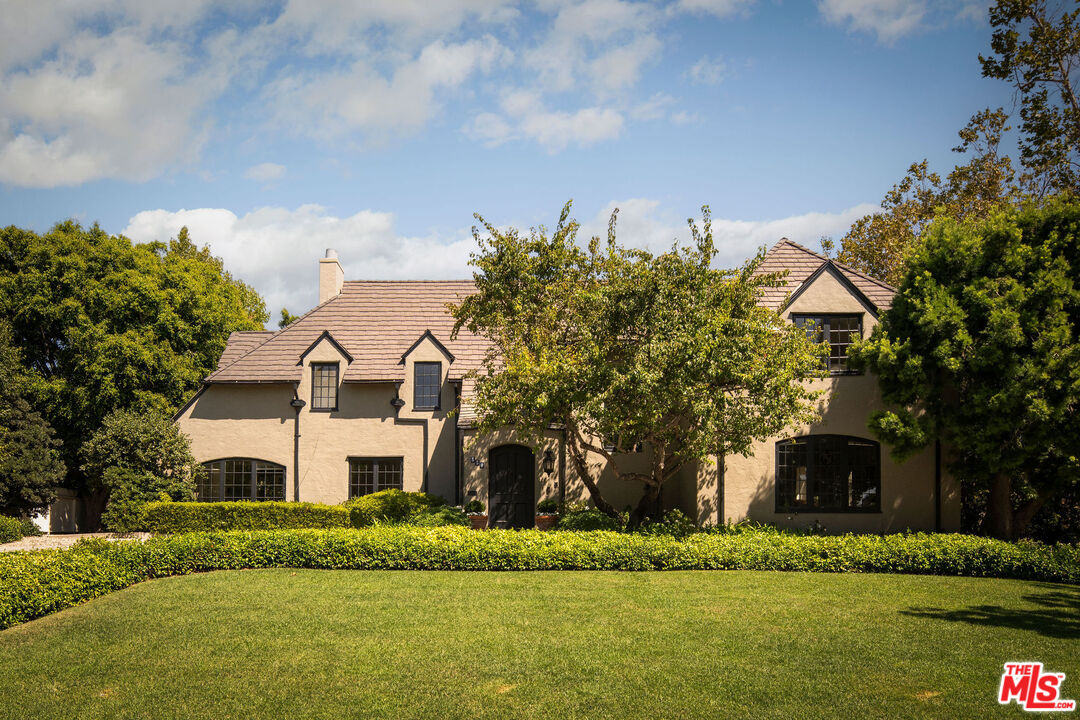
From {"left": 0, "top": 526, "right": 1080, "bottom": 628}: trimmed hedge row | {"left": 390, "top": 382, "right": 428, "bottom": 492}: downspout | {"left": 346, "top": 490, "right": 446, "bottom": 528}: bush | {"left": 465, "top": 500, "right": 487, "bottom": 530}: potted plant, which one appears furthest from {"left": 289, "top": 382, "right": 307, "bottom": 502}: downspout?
{"left": 0, "top": 526, "right": 1080, "bottom": 628}: trimmed hedge row

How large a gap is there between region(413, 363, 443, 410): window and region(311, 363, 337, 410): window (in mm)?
2806

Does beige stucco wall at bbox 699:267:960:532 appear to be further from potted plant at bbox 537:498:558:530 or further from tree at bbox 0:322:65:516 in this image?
tree at bbox 0:322:65:516

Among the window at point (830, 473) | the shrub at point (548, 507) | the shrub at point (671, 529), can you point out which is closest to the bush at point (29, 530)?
the shrub at point (548, 507)

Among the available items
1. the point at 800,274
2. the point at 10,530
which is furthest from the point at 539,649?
the point at 10,530

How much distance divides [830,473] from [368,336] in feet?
52.7

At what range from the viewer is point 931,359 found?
18.0 meters

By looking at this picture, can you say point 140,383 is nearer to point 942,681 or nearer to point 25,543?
point 25,543

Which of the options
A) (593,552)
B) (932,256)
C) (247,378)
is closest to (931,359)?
(932,256)

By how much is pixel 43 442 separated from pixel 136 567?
16.2m

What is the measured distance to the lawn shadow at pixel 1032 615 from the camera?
10883 mm

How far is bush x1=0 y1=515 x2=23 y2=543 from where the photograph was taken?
74.7 feet

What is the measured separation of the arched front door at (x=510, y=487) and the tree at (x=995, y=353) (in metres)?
10.3

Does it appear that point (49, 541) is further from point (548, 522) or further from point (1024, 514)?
point (1024, 514)

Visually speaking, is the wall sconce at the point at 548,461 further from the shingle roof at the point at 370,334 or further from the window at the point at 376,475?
the window at the point at 376,475
